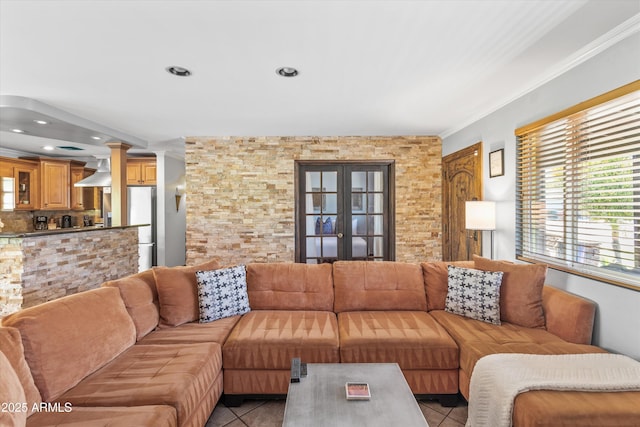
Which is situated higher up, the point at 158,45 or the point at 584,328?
the point at 158,45

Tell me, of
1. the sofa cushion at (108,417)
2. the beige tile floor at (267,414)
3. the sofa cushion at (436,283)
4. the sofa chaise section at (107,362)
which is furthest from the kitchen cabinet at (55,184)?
the sofa cushion at (436,283)

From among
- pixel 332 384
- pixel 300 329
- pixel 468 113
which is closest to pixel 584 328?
pixel 332 384

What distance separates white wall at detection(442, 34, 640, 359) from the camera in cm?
201

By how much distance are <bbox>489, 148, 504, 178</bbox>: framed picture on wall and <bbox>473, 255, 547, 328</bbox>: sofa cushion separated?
45.7 inches

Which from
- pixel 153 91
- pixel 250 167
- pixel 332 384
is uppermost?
pixel 153 91

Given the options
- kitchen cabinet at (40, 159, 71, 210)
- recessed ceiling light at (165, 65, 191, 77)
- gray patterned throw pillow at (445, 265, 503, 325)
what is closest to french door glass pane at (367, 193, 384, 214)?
gray patterned throw pillow at (445, 265, 503, 325)

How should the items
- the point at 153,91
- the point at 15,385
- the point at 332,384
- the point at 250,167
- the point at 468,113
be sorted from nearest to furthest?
1. the point at 15,385
2. the point at 332,384
3. the point at 153,91
4. the point at 468,113
5. the point at 250,167

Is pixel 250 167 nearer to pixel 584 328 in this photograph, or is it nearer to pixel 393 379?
pixel 393 379

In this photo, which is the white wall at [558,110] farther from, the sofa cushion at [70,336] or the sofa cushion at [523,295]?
the sofa cushion at [70,336]

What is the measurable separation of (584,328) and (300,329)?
1.91 meters

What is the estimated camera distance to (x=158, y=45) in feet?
7.28

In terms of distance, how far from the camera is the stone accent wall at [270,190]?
487 centimetres

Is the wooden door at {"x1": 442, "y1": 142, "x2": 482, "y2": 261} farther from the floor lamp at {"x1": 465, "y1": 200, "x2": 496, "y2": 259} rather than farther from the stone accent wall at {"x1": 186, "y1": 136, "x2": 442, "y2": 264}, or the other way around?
the floor lamp at {"x1": 465, "y1": 200, "x2": 496, "y2": 259}

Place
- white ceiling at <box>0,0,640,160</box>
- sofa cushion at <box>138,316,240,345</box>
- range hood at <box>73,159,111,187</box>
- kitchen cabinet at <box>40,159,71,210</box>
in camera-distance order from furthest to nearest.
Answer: kitchen cabinet at <box>40,159,71,210</box> < range hood at <box>73,159,111,187</box> < sofa cushion at <box>138,316,240,345</box> < white ceiling at <box>0,0,640,160</box>
